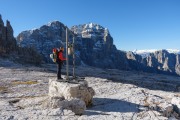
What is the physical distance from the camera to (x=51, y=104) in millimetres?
21641

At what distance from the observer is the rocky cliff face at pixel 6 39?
166775 millimetres

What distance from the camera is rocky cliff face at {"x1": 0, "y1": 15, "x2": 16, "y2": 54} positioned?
6566 inches

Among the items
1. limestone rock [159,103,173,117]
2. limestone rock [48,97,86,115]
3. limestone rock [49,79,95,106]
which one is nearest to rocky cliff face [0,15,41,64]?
limestone rock [49,79,95,106]

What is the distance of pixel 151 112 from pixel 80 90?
6.01m

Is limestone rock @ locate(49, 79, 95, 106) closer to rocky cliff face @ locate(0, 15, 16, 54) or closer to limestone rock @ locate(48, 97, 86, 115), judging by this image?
limestone rock @ locate(48, 97, 86, 115)

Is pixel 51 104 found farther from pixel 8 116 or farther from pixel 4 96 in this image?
pixel 4 96

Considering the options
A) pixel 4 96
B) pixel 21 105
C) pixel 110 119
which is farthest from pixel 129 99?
pixel 4 96

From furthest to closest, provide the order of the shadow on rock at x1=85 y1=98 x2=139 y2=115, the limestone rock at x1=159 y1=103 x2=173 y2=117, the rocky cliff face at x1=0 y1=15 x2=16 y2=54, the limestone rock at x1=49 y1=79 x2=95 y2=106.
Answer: the rocky cliff face at x1=0 y1=15 x2=16 y2=54, the limestone rock at x1=49 y1=79 x2=95 y2=106, the limestone rock at x1=159 y1=103 x2=173 y2=117, the shadow on rock at x1=85 y1=98 x2=139 y2=115

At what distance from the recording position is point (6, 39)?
614ft

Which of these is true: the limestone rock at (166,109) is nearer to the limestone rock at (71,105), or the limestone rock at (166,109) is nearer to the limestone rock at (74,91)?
the limestone rock at (74,91)

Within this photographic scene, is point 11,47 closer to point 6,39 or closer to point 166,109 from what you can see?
point 6,39

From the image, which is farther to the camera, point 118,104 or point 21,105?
point 118,104

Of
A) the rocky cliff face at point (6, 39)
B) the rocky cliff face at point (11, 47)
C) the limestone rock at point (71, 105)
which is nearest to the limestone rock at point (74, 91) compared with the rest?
the limestone rock at point (71, 105)

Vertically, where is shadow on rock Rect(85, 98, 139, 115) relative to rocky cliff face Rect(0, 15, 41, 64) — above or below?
below
